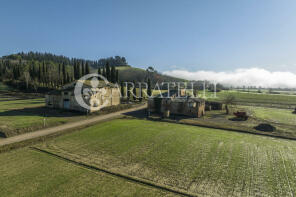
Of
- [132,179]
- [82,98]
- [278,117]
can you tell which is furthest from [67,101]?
[278,117]

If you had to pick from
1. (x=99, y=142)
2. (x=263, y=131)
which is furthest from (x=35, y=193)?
(x=263, y=131)

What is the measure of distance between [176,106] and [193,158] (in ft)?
88.8

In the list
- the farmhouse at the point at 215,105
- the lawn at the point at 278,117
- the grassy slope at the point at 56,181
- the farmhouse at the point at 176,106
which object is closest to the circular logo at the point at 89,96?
the farmhouse at the point at 176,106

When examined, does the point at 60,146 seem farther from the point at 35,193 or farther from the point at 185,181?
the point at 185,181

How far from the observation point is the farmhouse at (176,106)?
4247cm

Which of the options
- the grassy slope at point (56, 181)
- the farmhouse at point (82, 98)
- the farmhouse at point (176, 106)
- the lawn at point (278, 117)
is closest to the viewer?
the grassy slope at point (56, 181)

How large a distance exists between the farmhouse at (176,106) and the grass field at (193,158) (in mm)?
16142

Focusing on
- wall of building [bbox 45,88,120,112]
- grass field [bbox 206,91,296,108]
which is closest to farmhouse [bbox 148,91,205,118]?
wall of building [bbox 45,88,120,112]

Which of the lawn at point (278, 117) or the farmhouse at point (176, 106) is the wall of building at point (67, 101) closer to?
the farmhouse at point (176, 106)

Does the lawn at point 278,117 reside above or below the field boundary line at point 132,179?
above

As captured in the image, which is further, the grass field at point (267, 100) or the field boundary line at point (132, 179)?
the grass field at point (267, 100)

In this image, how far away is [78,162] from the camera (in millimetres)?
16750

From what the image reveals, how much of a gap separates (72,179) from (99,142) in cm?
888

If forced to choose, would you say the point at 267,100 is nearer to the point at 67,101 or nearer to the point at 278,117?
the point at 278,117
